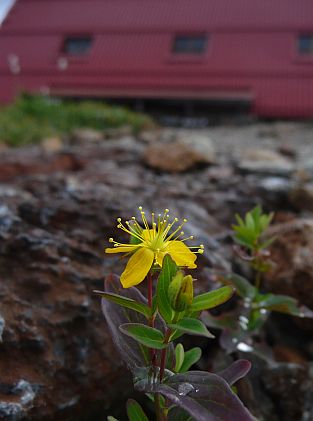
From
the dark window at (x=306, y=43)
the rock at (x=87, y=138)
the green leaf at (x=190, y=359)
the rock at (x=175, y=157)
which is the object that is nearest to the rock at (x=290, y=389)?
the green leaf at (x=190, y=359)

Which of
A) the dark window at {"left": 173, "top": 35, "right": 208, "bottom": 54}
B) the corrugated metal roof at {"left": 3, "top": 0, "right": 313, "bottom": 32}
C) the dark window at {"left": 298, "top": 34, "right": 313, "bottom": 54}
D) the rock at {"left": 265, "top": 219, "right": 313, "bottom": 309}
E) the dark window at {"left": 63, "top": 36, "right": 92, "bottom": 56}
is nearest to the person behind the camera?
the rock at {"left": 265, "top": 219, "right": 313, "bottom": 309}

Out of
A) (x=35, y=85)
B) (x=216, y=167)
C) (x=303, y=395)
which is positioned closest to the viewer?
(x=303, y=395)

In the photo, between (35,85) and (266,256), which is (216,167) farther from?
(35,85)

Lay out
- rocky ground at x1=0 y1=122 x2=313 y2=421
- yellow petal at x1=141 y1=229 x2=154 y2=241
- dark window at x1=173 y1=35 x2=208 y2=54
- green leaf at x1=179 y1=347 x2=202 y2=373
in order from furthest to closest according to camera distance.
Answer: dark window at x1=173 y1=35 x2=208 y2=54 → rocky ground at x1=0 y1=122 x2=313 y2=421 → green leaf at x1=179 y1=347 x2=202 y2=373 → yellow petal at x1=141 y1=229 x2=154 y2=241

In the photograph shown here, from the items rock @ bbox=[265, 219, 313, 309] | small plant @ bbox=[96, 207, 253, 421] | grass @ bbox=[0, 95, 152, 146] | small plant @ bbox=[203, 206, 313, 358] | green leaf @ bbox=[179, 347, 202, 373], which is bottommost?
grass @ bbox=[0, 95, 152, 146]

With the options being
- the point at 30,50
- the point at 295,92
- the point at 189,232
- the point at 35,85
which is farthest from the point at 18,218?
the point at 30,50

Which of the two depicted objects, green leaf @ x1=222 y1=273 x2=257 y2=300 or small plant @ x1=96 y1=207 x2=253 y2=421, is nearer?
Result: small plant @ x1=96 y1=207 x2=253 y2=421

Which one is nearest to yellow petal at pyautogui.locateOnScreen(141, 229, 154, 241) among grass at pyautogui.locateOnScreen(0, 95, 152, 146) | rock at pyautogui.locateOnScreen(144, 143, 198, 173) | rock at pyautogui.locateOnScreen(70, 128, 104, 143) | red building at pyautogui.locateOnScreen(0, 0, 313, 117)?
rock at pyautogui.locateOnScreen(144, 143, 198, 173)

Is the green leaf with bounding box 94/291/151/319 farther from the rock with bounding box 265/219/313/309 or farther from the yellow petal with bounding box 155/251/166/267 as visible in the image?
the rock with bounding box 265/219/313/309
